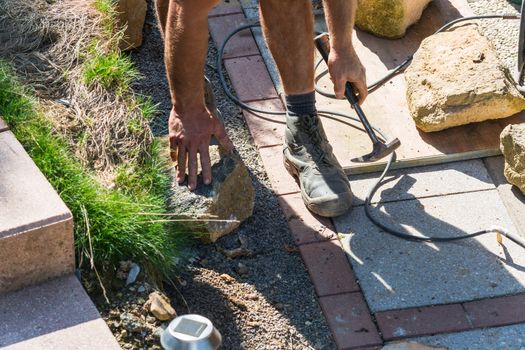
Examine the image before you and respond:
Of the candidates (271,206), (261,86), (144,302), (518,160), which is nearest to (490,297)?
(518,160)

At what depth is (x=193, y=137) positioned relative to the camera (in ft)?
12.4

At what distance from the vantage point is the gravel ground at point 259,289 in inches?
140

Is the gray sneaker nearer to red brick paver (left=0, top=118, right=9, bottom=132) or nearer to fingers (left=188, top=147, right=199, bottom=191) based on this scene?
fingers (left=188, top=147, right=199, bottom=191)

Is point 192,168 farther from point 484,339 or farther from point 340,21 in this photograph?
point 484,339

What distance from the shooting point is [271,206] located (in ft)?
13.6

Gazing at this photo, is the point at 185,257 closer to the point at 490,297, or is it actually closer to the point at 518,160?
the point at 490,297

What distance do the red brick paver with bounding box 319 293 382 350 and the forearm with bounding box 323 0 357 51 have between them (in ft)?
3.11

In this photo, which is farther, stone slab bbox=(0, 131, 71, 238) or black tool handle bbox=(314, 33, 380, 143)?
black tool handle bbox=(314, 33, 380, 143)

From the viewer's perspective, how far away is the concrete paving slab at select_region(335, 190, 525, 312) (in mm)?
3758

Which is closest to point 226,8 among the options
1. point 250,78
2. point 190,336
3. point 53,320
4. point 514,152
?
point 250,78

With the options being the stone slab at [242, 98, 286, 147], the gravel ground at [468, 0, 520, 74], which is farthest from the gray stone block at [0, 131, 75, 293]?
the gravel ground at [468, 0, 520, 74]

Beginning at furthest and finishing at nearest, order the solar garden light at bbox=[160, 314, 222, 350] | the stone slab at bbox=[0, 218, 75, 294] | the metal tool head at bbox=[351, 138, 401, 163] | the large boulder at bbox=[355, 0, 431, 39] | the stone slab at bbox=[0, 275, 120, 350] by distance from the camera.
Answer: the large boulder at bbox=[355, 0, 431, 39] < the metal tool head at bbox=[351, 138, 401, 163] < the stone slab at bbox=[0, 218, 75, 294] < the stone slab at bbox=[0, 275, 120, 350] < the solar garden light at bbox=[160, 314, 222, 350]

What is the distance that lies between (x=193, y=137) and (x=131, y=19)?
1.30m

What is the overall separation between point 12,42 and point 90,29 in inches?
14.0
